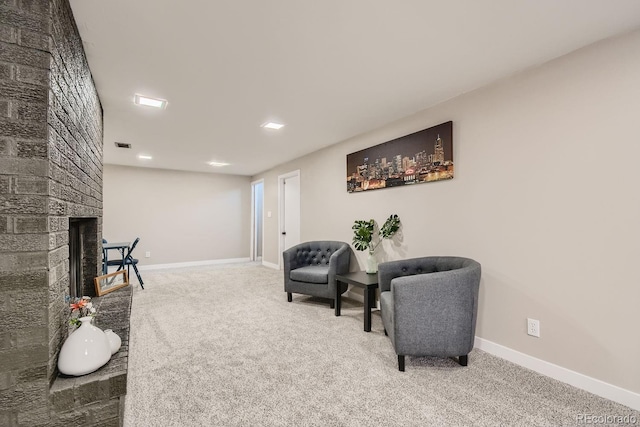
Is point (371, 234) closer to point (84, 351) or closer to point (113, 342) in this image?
point (113, 342)

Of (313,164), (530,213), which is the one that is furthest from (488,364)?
(313,164)

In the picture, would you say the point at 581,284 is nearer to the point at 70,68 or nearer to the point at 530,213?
the point at 530,213

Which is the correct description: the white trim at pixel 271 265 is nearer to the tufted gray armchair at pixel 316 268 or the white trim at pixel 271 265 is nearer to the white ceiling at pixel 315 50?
the tufted gray armchair at pixel 316 268

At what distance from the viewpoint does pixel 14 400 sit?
1239mm

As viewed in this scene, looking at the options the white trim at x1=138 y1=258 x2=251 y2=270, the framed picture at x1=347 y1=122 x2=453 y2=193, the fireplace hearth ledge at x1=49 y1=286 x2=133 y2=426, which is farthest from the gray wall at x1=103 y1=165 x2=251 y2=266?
the fireplace hearth ledge at x1=49 y1=286 x2=133 y2=426

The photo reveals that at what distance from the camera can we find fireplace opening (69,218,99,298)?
2500 mm

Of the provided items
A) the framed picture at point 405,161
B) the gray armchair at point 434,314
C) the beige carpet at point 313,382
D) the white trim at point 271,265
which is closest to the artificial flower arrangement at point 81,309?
the beige carpet at point 313,382

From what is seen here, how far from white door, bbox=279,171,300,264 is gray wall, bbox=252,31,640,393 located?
120 inches

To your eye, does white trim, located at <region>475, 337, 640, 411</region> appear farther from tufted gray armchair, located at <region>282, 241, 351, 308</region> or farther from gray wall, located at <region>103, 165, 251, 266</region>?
gray wall, located at <region>103, 165, 251, 266</region>

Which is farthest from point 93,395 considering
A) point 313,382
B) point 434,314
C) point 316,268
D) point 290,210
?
point 290,210

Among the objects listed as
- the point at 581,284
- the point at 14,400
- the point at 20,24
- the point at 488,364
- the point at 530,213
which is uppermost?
the point at 20,24

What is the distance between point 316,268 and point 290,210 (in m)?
2.18

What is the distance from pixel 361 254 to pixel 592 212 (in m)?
2.51

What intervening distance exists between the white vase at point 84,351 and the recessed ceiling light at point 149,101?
7.03 feet
